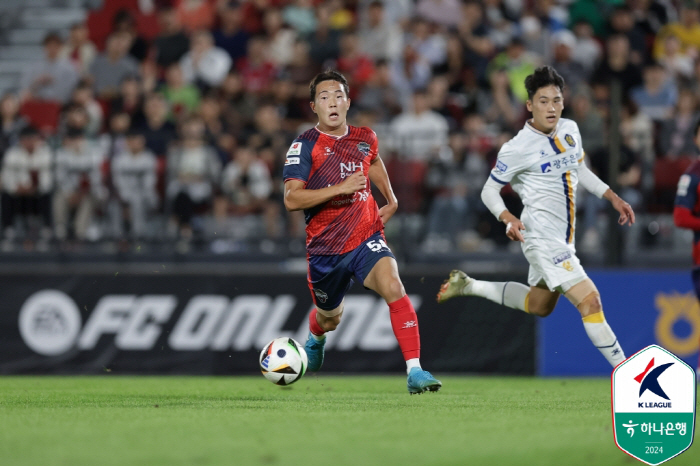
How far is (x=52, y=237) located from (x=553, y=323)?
20.5ft

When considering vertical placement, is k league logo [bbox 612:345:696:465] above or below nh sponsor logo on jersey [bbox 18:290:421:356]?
above

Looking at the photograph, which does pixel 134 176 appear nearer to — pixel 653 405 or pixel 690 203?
pixel 690 203

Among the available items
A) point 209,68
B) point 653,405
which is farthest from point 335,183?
point 209,68

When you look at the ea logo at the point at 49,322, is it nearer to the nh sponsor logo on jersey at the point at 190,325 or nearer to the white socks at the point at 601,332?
the nh sponsor logo on jersey at the point at 190,325

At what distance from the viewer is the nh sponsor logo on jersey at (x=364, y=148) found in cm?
821

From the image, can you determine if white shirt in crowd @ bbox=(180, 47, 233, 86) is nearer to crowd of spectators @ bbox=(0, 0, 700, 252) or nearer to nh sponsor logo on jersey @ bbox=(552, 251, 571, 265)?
crowd of spectators @ bbox=(0, 0, 700, 252)

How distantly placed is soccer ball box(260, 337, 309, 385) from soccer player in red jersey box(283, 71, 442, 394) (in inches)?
19.9

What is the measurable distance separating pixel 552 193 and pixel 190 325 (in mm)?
5479

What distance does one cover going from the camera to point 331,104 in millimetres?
8062

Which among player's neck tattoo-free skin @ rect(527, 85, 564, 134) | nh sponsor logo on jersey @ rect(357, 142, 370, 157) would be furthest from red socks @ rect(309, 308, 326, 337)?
player's neck tattoo-free skin @ rect(527, 85, 564, 134)

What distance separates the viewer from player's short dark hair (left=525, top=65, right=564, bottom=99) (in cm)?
842

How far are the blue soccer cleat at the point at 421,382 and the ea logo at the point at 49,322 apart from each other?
602 centimetres

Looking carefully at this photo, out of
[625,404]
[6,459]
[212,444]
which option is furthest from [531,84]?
[6,459]

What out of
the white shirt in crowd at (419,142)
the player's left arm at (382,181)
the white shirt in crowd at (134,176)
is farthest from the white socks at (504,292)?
the white shirt in crowd at (134,176)
